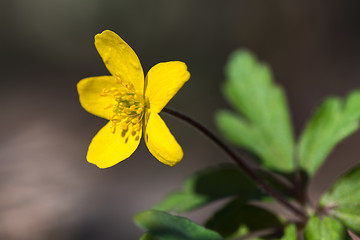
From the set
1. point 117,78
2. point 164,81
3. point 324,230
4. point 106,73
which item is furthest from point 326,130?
point 106,73

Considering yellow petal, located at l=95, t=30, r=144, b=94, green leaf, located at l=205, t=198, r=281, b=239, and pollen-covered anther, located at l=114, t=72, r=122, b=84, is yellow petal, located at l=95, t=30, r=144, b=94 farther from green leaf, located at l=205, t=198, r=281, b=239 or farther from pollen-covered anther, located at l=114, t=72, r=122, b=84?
green leaf, located at l=205, t=198, r=281, b=239

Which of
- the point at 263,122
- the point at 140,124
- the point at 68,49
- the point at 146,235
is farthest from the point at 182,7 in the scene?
the point at 146,235

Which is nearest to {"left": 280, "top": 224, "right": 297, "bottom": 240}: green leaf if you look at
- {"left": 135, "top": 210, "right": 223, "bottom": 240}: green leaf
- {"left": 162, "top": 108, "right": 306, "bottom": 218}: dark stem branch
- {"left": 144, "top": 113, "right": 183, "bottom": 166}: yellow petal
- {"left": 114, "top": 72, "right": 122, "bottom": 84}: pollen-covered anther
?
{"left": 162, "top": 108, "right": 306, "bottom": 218}: dark stem branch

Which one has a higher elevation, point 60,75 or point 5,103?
point 60,75

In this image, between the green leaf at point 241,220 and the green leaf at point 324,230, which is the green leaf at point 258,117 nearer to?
the green leaf at point 241,220

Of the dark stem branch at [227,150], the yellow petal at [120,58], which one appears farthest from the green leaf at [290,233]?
the yellow petal at [120,58]

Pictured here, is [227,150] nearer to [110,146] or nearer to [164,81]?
[164,81]

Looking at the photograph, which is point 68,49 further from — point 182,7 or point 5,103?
point 182,7
